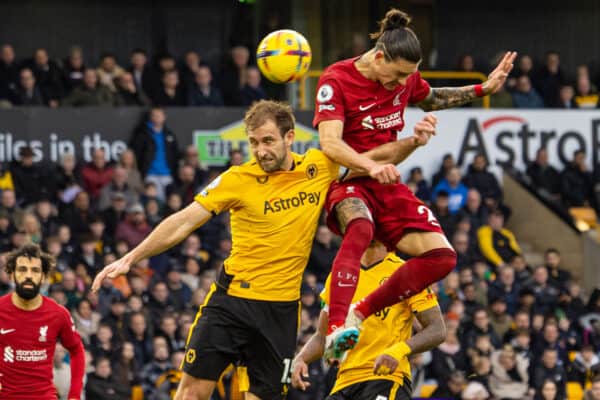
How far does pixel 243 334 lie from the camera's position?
887 cm

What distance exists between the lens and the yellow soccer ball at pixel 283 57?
11.1 m

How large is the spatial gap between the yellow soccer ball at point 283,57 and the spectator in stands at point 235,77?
9.20 m

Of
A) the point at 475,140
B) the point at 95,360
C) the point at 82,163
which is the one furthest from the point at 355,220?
the point at 475,140

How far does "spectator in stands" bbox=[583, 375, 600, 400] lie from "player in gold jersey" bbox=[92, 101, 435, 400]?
7.48 metres

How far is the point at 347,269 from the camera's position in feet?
27.3

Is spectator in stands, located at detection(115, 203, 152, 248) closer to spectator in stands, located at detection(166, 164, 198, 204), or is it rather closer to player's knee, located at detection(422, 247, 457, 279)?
spectator in stands, located at detection(166, 164, 198, 204)

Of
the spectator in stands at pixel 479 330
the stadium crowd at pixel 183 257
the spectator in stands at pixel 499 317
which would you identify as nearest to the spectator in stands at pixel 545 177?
the stadium crowd at pixel 183 257

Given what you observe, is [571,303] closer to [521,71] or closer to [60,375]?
[521,71]

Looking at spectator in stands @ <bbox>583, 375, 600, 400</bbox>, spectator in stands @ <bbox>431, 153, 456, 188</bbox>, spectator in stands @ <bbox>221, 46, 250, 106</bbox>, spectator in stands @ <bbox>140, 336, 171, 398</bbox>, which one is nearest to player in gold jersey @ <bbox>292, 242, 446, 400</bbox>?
spectator in stands @ <bbox>140, 336, 171, 398</bbox>

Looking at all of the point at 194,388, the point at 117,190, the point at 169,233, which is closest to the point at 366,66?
the point at 169,233

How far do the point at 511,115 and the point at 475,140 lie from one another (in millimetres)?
740

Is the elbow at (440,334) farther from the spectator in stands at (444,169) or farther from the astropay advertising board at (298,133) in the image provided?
the spectator in stands at (444,169)

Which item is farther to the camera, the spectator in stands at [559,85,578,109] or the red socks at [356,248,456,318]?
the spectator in stands at [559,85,578,109]

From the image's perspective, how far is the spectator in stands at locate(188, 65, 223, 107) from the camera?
20078 mm
